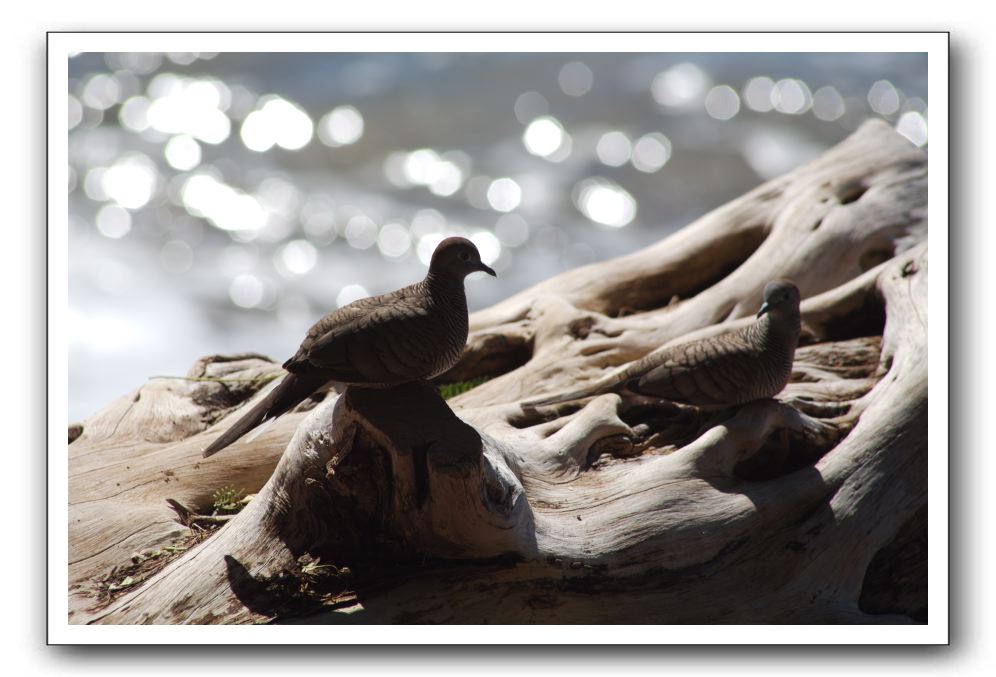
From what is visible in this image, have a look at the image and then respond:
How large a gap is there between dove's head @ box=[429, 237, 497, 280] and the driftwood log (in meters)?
0.33

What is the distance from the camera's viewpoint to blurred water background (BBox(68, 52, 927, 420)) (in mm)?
3354

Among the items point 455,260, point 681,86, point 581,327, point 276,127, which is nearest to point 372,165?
point 276,127

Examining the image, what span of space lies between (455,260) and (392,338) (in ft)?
0.99

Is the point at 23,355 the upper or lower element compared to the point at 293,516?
upper

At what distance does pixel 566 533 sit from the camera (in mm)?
2494

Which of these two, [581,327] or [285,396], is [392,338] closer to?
[285,396]

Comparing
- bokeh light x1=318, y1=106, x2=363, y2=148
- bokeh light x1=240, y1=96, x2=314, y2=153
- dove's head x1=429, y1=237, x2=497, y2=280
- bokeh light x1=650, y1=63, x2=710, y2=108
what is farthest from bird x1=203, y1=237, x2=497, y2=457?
bokeh light x1=318, y1=106, x2=363, y2=148

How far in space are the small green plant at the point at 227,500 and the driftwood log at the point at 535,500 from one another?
0.03 metres

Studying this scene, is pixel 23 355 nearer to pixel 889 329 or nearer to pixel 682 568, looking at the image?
pixel 682 568

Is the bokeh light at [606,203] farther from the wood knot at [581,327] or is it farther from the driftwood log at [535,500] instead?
the driftwood log at [535,500]

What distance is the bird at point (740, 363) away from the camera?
9.01 feet
